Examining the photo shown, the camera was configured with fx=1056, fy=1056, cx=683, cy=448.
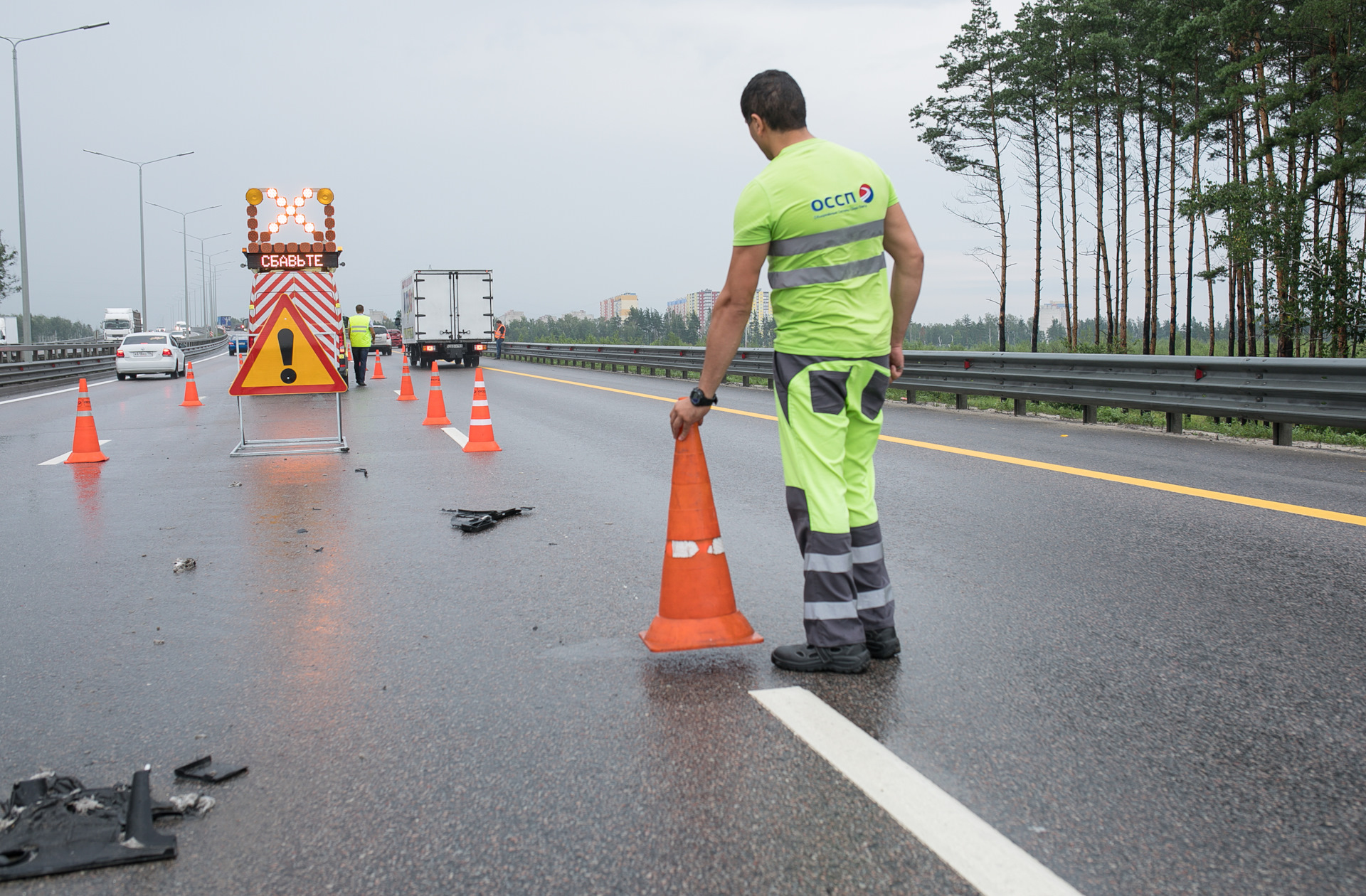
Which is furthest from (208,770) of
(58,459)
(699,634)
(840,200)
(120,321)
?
(120,321)

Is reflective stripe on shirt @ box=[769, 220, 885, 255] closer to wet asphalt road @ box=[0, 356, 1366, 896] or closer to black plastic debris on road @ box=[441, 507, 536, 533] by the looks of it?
wet asphalt road @ box=[0, 356, 1366, 896]

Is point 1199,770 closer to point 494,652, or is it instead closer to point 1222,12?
point 494,652

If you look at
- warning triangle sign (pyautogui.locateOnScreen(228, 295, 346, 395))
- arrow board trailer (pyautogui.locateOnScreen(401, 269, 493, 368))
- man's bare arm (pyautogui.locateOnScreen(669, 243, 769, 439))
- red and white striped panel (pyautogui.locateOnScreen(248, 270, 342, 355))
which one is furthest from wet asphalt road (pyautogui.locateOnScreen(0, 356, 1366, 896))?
arrow board trailer (pyautogui.locateOnScreen(401, 269, 493, 368))

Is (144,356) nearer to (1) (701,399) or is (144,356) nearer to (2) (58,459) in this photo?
(2) (58,459)

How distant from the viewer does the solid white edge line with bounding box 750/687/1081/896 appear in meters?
2.28

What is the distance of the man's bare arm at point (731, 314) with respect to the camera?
3.68 meters

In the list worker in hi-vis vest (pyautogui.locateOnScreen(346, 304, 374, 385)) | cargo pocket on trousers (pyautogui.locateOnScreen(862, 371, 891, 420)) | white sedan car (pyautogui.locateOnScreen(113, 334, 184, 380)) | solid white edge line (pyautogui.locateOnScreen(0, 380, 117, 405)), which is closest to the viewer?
cargo pocket on trousers (pyautogui.locateOnScreen(862, 371, 891, 420))

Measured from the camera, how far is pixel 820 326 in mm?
3668

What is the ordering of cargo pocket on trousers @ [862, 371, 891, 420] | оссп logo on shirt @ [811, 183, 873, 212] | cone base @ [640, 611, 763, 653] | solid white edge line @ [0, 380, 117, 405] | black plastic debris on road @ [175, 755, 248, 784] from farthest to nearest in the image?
solid white edge line @ [0, 380, 117, 405], cone base @ [640, 611, 763, 653], cargo pocket on trousers @ [862, 371, 891, 420], оссп logo on shirt @ [811, 183, 873, 212], black plastic debris on road @ [175, 755, 248, 784]

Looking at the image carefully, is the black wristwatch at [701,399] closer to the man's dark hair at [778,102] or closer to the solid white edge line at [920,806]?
the man's dark hair at [778,102]

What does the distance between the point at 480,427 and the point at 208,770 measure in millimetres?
8707

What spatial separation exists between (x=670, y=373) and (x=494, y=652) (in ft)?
90.5

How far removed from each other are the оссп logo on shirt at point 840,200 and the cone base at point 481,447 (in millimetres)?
8206

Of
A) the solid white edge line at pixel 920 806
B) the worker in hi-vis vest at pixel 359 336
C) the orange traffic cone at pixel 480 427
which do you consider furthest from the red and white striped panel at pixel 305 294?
the solid white edge line at pixel 920 806
